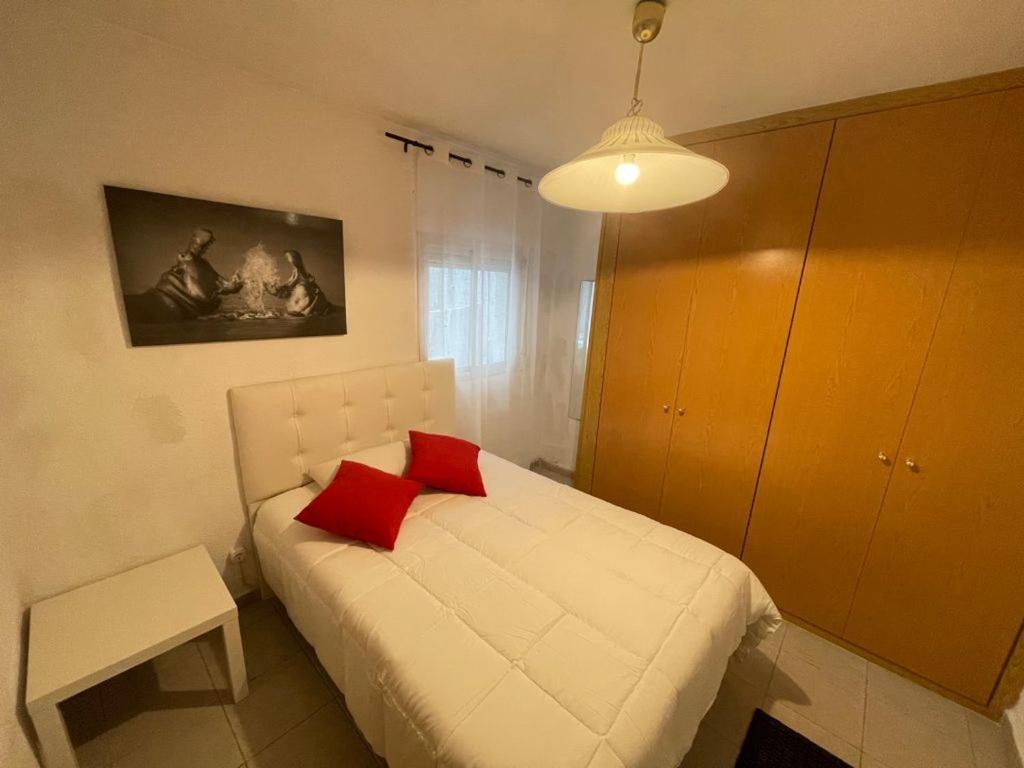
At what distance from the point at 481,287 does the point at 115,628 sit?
227 cm

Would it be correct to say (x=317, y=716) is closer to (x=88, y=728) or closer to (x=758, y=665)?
(x=88, y=728)

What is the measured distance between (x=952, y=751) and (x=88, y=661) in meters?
3.05

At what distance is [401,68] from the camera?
5.01 feet

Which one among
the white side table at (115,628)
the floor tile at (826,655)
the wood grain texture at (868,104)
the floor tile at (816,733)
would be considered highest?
the wood grain texture at (868,104)

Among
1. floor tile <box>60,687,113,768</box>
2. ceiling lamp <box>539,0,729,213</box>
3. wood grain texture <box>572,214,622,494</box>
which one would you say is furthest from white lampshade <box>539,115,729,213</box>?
floor tile <box>60,687,113,768</box>

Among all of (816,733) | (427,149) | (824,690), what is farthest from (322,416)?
(824,690)

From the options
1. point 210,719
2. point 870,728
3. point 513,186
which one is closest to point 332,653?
point 210,719

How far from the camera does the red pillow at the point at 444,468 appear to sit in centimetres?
194

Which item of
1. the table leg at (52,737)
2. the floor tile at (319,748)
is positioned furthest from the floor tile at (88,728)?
the floor tile at (319,748)

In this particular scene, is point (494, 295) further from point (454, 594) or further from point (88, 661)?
point (88, 661)

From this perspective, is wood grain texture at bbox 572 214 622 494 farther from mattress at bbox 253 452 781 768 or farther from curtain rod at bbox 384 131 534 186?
mattress at bbox 253 452 781 768

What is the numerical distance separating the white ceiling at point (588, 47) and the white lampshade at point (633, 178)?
0.41 meters

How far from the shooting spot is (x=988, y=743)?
1489mm

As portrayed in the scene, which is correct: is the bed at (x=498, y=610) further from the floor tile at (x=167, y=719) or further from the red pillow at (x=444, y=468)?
the floor tile at (x=167, y=719)
